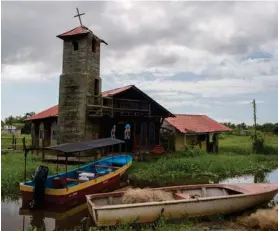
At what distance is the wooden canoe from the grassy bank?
4663 mm

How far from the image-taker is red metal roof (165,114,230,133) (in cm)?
2747

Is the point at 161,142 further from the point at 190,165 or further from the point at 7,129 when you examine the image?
the point at 7,129

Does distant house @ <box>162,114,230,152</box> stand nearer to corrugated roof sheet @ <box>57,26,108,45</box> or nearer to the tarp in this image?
corrugated roof sheet @ <box>57,26,108,45</box>

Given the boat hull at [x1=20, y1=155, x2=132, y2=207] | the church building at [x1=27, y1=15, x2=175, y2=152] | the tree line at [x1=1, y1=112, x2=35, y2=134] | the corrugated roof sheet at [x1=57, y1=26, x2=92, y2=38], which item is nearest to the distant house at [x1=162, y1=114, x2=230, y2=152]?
the church building at [x1=27, y1=15, x2=175, y2=152]

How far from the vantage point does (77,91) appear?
2089 cm

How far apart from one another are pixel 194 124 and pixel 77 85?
42.2 feet

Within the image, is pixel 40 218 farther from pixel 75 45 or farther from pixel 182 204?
pixel 75 45

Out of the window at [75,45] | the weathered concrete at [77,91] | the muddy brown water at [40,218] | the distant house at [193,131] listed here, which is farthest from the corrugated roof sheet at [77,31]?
the muddy brown water at [40,218]

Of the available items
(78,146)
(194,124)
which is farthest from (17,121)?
(78,146)

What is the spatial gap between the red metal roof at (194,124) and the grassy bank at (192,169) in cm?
532

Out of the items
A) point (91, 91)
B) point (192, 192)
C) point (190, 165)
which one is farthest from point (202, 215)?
point (91, 91)

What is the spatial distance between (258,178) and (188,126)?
10.5 metres

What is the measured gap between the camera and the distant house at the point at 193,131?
27.2 meters

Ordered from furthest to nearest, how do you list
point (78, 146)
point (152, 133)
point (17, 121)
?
point (17, 121) → point (152, 133) → point (78, 146)
